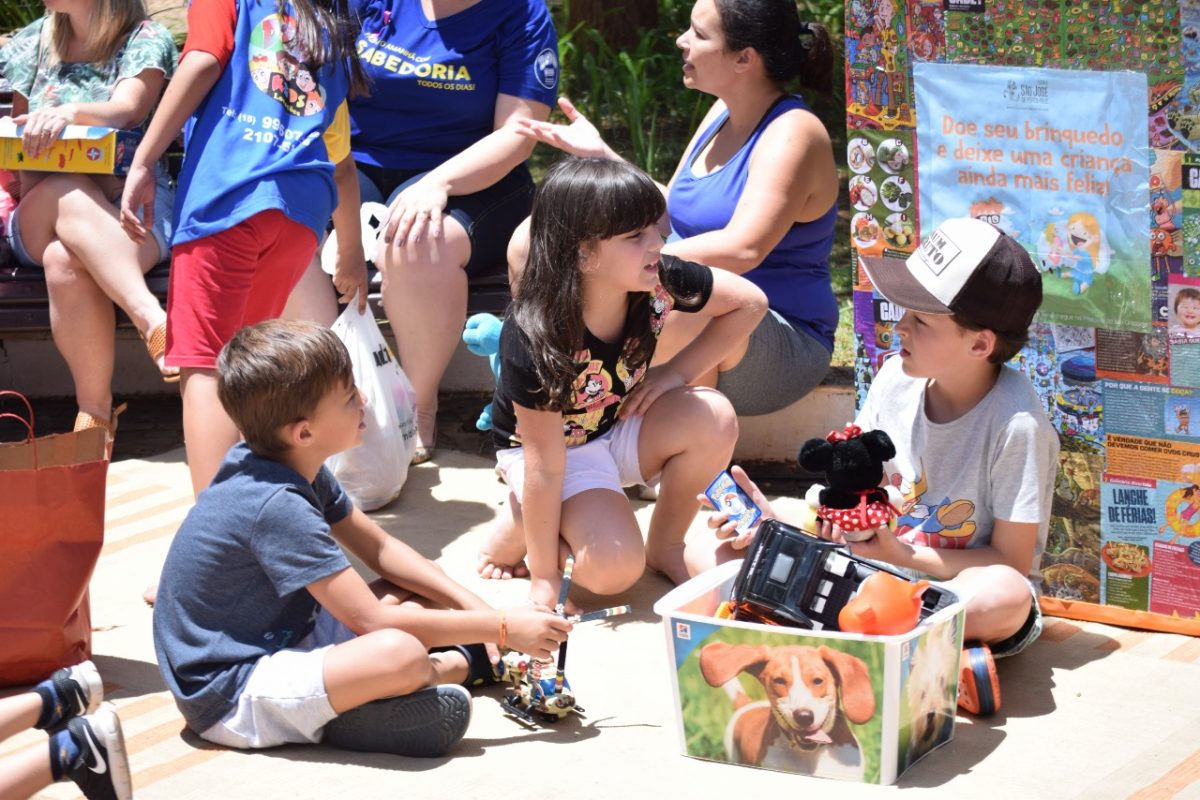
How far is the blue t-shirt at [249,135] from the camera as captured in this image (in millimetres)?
3529

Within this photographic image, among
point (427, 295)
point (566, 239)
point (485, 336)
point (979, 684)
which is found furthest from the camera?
point (427, 295)

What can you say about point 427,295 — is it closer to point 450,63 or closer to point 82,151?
point 450,63

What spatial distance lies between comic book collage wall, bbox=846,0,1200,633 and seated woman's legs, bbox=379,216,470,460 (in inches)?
51.4

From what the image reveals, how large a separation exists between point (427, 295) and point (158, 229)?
3.02 feet

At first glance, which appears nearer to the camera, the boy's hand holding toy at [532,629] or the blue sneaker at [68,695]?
the blue sneaker at [68,695]

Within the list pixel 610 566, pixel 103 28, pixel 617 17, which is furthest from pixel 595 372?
pixel 617 17

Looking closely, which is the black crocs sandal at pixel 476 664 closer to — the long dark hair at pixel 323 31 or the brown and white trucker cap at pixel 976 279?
the brown and white trucker cap at pixel 976 279

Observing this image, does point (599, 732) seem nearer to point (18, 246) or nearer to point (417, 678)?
point (417, 678)

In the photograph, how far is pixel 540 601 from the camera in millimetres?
3279

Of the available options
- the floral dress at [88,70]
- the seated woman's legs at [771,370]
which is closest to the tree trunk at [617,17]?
the floral dress at [88,70]

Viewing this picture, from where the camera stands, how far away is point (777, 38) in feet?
13.0

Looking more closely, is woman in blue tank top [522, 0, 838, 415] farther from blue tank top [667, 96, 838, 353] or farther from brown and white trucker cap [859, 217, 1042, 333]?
brown and white trucker cap [859, 217, 1042, 333]

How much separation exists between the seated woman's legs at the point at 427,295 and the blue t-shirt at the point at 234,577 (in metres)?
1.58

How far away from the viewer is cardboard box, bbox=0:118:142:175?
14.3ft
